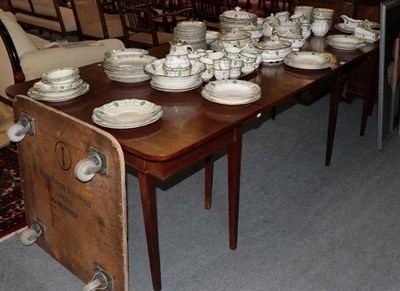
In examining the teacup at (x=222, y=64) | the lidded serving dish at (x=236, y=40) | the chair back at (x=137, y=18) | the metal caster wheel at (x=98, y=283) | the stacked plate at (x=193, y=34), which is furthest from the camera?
the chair back at (x=137, y=18)

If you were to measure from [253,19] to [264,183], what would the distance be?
2.83ft

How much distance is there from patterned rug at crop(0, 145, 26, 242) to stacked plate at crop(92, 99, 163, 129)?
890 millimetres

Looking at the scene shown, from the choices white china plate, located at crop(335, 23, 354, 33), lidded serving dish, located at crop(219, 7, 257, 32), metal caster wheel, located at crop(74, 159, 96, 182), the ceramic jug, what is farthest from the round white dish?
white china plate, located at crop(335, 23, 354, 33)

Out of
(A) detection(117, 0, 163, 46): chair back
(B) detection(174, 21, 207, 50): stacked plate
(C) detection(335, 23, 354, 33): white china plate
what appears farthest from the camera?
(A) detection(117, 0, 163, 46): chair back

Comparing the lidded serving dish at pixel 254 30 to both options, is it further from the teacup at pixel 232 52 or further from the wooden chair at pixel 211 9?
the wooden chair at pixel 211 9

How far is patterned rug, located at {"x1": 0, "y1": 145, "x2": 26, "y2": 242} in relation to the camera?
2062 millimetres

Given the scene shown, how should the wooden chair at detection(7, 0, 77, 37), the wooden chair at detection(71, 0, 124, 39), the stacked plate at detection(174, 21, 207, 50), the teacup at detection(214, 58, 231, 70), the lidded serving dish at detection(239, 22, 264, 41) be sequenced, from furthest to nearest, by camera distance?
the wooden chair at detection(7, 0, 77, 37)
the wooden chair at detection(71, 0, 124, 39)
the lidded serving dish at detection(239, 22, 264, 41)
the stacked plate at detection(174, 21, 207, 50)
the teacup at detection(214, 58, 231, 70)

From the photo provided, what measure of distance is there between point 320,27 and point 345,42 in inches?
8.2

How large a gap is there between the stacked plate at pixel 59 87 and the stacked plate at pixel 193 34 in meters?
0.61

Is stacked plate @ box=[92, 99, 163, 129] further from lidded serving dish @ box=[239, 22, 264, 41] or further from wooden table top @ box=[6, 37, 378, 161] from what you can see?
lidded serving dish @ box=[239, 22, 264, 41]

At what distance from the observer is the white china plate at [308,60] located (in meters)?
1.98

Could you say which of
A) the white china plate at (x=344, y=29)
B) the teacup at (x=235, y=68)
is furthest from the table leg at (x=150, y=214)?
the white china plate at (x=344, y=29)

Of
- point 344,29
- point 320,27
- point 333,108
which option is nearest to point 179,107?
point 333,108

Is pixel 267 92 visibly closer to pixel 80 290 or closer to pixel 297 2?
pixel 80 290
